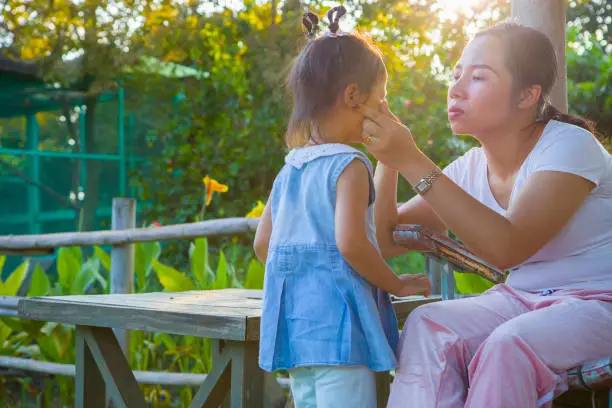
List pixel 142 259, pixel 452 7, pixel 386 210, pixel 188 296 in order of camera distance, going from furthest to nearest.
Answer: pixel 452 7
pixel 142 259
pixel 188 296
pixel 386 210

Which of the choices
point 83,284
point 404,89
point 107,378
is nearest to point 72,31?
point 404,89

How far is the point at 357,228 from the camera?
166cm

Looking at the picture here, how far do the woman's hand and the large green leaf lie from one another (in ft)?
9.47

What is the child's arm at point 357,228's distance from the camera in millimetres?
1654

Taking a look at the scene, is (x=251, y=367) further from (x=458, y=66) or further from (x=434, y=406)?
(x=458, y=66)

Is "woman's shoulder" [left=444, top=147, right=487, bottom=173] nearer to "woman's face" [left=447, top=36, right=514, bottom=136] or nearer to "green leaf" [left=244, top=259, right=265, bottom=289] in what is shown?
"woman's face" [left=447, top=36, right=514, bottom=136]

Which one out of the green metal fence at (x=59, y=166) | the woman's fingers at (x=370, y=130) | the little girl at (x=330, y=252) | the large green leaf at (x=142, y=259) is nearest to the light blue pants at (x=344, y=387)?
the little girl at (x=330, y=252)

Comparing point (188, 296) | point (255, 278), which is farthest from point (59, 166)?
point (188, 296)

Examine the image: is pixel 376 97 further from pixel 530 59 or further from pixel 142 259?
pixel 142 259

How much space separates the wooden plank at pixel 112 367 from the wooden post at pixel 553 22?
1.63 metres

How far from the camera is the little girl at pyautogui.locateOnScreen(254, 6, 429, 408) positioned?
1667mm

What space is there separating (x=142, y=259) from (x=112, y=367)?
7.55ft

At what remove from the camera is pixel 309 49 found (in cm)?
179

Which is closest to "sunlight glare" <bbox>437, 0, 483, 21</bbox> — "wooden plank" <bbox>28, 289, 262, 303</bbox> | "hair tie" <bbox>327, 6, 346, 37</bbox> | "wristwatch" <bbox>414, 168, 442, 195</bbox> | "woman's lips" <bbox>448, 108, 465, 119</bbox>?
"wooden plank" <bbox>28, 289, 262, 303</bbox>
